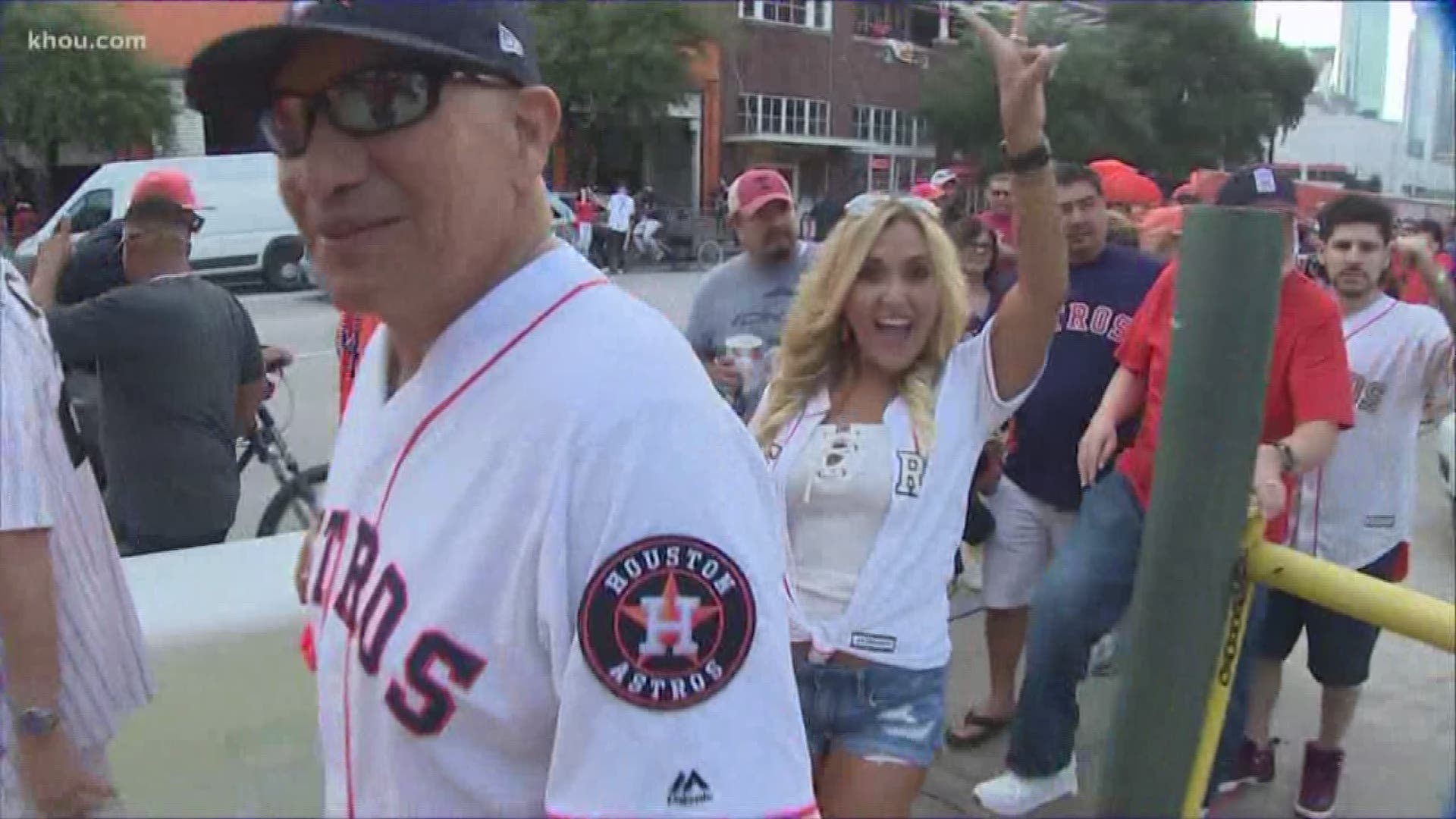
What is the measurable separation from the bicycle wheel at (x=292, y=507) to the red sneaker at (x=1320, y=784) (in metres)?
3.40

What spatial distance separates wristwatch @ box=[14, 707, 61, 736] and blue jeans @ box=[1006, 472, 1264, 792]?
2196mm

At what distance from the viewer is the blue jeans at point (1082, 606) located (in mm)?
3225

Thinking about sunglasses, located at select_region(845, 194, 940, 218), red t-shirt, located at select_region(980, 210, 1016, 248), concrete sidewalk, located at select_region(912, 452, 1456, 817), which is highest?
sunglasses, located at select_region(845, 194, 940, 218)

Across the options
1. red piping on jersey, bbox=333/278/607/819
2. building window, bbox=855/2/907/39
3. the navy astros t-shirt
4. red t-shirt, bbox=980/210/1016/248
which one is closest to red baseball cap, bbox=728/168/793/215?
red t-shirt, bbox=980/210/1016/248

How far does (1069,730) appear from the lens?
342cm

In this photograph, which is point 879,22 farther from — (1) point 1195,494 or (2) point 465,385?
(2) point 465,385

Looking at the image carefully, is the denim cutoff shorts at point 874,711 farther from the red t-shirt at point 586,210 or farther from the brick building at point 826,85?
the brick building at point 826,85

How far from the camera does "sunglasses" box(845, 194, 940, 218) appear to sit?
277 centimetres

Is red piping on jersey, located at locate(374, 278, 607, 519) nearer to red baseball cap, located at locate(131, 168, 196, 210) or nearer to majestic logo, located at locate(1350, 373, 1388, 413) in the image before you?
red baseball cap, located at locate(131, 168, 196, 210)

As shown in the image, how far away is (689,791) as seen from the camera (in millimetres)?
1062

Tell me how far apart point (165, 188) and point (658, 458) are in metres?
3.32

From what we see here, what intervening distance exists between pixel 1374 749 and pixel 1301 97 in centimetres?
3535

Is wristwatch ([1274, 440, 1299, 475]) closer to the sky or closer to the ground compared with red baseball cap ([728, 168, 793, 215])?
closer to the ground

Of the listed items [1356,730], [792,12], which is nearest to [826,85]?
[792,12]
